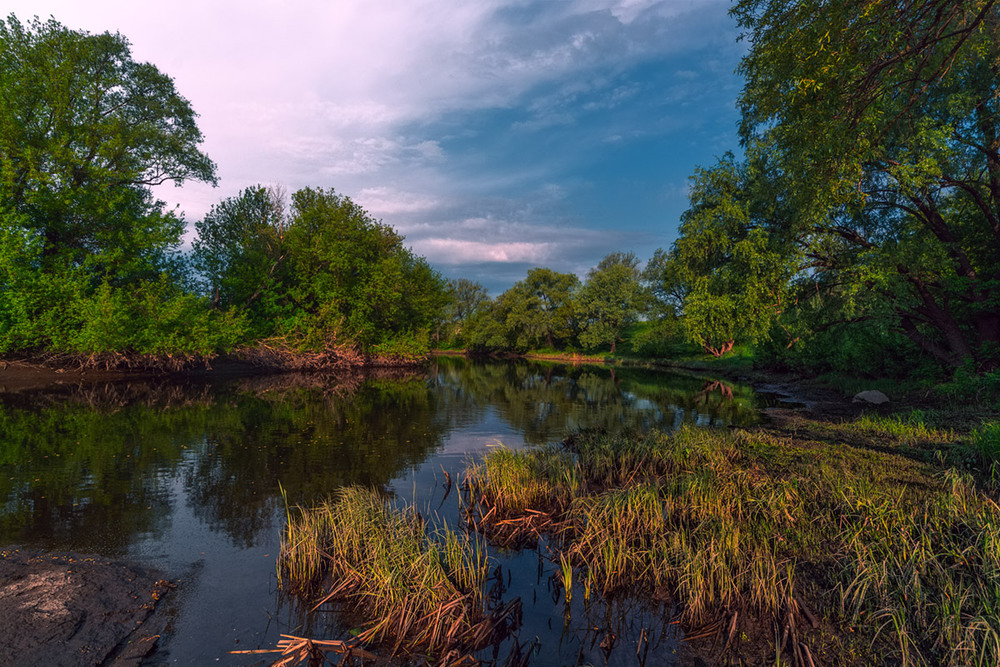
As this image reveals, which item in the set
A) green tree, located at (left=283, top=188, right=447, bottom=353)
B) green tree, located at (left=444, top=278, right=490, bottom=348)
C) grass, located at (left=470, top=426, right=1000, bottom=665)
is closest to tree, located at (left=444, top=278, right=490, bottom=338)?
green tree, located at (left=444, top=278, right=490, bottom=348)

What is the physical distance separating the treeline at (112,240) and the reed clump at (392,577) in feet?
106

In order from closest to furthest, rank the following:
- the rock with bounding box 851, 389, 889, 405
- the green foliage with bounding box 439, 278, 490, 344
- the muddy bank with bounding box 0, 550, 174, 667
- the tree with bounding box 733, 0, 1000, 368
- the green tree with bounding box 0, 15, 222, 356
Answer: the muddy bank with bounding box 0, 550, 174, 667 → the tree with bounding box 733, 0, 1000, 368 → the rock with bounding box 851, 389, 889, 405 → the green tree with bounding box 0, 15, 222, 356 → the green foliage with bounding box 439, 278, 490, 344

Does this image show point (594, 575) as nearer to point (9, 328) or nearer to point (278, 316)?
point (9, 328)

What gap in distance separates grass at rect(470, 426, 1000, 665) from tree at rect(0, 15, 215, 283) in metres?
36.7

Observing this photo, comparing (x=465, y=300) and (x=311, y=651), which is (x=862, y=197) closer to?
(x=311, y=651)

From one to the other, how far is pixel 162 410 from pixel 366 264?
3179 centimetres

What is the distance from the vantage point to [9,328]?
1057 inches

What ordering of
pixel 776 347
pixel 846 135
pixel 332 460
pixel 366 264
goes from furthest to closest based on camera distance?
1. pixel 366 264
2. pixel 776 347
3. pixel 332 460
4. pixel 846 135

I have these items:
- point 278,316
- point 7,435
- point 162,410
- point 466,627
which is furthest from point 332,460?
point 278,316

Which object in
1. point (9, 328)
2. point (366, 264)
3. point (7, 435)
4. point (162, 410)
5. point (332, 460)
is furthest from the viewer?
point (366, 264)

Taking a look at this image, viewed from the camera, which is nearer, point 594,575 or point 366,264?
point 594,575

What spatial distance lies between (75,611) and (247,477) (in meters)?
6.87

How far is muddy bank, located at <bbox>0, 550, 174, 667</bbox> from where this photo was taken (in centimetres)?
479

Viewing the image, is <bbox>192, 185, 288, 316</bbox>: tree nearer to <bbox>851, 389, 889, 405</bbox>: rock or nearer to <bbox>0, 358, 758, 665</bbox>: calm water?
<bbox>0, 358, 758, 665</bbox>: calm water
